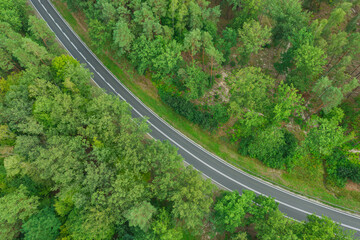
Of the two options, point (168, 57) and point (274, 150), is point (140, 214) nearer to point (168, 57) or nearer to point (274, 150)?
point (168, 57)

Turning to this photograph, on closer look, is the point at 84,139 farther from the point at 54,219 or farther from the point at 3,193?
the point at 3,193

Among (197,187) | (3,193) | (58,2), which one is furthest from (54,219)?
(58,2)

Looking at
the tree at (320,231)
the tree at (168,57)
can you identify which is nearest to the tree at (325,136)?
the tree at (320,231)

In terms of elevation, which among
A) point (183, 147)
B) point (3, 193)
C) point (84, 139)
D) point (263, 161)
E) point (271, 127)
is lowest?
point (3, 193)

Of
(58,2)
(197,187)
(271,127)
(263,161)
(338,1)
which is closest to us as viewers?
(197,187)

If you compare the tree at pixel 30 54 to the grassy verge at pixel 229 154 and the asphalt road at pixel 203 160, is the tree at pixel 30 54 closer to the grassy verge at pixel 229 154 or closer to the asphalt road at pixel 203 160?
the asphalt road at pixel 203 160

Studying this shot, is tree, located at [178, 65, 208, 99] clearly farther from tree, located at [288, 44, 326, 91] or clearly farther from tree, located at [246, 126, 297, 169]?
tree, located at [288, 44, 326, 91]

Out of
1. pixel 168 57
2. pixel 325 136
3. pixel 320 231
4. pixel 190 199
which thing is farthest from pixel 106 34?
pixel 320 231
